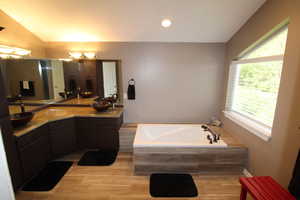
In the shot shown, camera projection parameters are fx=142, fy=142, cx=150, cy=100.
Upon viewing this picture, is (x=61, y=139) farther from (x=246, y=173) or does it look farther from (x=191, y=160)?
(x=246, y=173)

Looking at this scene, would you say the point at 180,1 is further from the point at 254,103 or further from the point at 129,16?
the point at 254,103

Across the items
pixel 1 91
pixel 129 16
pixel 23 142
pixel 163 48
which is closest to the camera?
pixel 1 91

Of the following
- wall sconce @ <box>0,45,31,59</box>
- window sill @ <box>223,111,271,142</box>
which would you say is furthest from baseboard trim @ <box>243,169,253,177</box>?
wall sconce @ <box>0,45,31,59</box>

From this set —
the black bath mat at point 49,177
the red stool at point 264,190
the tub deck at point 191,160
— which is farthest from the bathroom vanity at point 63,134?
the red stool at point 264,190

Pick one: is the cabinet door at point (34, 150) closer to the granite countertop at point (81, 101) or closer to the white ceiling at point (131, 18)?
the granite countertop at point (81, 101)

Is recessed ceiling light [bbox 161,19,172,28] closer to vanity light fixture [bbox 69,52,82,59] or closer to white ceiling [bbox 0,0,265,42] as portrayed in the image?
white ceiling [bbox 0,0,265,42]

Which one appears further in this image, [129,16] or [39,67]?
[39,67]

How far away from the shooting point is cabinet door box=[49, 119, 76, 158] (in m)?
2.46

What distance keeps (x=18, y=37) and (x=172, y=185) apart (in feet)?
11.5

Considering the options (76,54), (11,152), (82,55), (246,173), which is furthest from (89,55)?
(246,173)

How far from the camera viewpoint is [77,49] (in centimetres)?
301

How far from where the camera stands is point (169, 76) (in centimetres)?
314

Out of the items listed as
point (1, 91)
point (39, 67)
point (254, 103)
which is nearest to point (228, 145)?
point (254, 103)

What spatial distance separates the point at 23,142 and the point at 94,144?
1.12m
